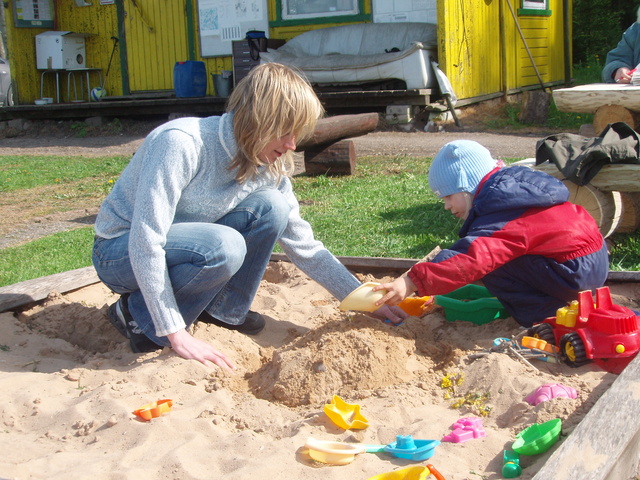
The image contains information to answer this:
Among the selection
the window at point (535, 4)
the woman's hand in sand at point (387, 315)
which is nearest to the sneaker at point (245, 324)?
the woman's hand in sand at point (387, 315)

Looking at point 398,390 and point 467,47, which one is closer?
point 398,390

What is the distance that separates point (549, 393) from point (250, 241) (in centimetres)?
140

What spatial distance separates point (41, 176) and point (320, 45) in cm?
560

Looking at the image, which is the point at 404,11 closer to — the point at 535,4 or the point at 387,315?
the point at 535,4

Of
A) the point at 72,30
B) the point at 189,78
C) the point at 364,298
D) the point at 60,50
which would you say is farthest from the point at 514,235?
the point at 72,30

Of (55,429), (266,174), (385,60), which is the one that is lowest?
(55,429)

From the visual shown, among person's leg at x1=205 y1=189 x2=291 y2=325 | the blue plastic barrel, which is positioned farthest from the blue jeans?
the blue plastic barrel

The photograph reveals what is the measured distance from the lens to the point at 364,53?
12359mm

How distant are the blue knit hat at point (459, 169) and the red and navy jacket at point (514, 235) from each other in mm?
44

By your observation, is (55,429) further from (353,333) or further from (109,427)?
(353,333)

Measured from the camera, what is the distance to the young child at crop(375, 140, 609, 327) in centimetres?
272

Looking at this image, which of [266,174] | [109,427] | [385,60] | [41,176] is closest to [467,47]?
[385,60]

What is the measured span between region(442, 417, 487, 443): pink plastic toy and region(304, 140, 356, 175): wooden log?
5.77m

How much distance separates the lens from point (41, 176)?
933 centimetres
